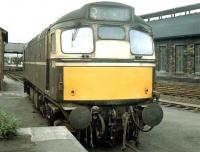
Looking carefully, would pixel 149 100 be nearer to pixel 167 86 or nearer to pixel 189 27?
pixel 167 86

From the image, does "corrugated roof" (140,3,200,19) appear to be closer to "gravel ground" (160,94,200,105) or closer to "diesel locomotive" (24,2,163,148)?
"gravel ground" (160,94,200,105)

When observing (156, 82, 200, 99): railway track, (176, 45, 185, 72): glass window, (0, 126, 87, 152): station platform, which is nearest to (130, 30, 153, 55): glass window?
(0, 126, 87, 152): station platform

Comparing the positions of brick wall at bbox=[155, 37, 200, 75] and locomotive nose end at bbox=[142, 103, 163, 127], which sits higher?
brick wall at bbox=[155, 37, 200, 75]

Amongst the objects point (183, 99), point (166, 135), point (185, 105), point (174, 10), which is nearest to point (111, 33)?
point (166, 135)

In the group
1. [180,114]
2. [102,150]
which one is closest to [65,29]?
[102,150]

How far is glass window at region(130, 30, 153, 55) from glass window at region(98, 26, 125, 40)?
333 mm

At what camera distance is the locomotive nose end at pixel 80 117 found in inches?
382

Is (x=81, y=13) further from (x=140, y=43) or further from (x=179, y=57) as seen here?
(x=179, y=57)

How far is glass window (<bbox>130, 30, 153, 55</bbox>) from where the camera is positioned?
10.7m

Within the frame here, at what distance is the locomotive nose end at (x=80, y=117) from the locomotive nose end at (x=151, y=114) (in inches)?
56.2

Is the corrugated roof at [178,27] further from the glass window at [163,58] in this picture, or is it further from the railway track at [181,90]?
the railway track at [181,90]

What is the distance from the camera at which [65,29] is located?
34.1 ft

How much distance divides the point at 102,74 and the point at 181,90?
1706 cm

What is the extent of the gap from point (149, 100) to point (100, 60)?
1.69 meters
